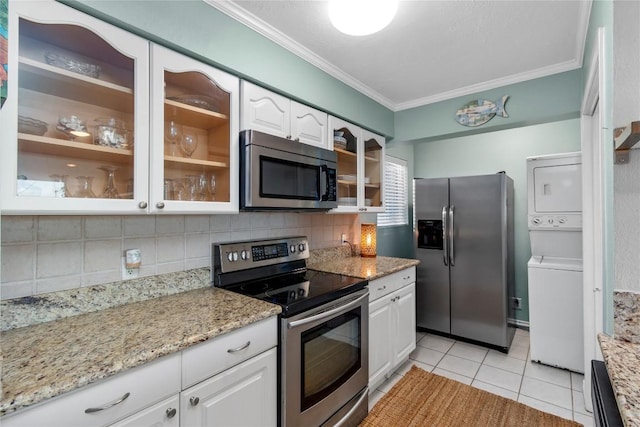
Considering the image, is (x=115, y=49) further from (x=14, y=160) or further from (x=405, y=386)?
(x=405, y=386)

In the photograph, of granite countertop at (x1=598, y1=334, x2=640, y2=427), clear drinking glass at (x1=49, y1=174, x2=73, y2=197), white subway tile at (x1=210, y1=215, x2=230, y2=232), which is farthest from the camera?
white subway tile at (x1=210, y1=215, x2=230, y2=232)


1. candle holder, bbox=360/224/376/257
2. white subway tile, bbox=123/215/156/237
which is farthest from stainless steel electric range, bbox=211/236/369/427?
candle holder, bbox=360/224/376/257

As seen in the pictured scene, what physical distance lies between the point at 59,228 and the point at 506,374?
322 centimetres

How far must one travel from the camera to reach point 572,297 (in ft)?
8.31

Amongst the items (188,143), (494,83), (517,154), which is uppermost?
(494,83)

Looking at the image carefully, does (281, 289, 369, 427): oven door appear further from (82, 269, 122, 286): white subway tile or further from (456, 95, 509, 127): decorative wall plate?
(456, 95, 509, 127): decorative wall plate

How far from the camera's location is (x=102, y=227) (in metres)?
1.41

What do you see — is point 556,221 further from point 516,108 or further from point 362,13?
point 362,13

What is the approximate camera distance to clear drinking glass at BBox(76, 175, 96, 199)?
118 cm

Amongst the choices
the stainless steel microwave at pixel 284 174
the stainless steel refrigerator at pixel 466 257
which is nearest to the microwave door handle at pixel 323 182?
the stainless steel microwave at pixel 284 174

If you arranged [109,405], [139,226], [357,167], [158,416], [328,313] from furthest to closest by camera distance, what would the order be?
[357,167]
[328,313]
[139,226]
[158,416]
[109,405]

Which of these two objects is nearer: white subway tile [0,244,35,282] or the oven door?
white subway tile [0,244,35,282]

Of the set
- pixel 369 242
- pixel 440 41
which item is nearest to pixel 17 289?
pixel 369 242

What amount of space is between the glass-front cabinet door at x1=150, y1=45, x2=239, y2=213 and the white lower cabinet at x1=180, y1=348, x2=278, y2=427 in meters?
0.76
